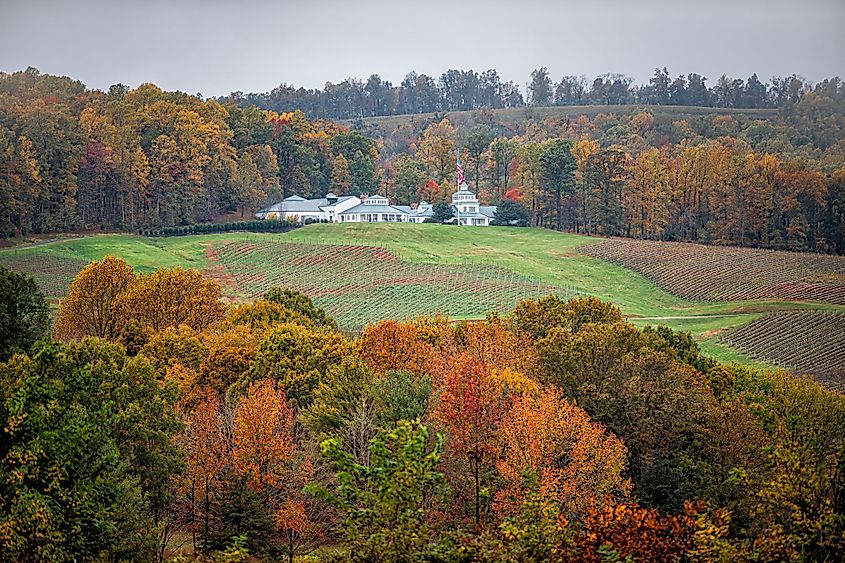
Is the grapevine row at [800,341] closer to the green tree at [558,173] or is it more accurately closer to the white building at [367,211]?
the green tree at [558,173]

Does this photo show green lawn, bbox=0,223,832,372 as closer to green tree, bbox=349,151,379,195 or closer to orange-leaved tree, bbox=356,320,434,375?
orange-leaved tree, bbox=356,320,434,375

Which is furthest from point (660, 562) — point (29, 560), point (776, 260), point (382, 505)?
point (776, 260)

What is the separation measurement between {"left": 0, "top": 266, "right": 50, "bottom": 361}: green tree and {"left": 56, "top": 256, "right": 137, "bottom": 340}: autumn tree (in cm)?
784

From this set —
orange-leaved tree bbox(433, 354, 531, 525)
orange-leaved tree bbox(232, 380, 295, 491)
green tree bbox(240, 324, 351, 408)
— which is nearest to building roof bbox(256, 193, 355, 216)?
green tree bbox(240, 324, 351, 408)

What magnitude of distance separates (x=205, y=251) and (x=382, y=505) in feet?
287

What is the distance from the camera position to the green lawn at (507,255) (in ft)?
249

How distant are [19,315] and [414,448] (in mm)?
29060

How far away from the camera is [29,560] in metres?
22.9

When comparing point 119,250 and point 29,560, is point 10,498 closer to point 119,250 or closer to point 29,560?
point 29,560

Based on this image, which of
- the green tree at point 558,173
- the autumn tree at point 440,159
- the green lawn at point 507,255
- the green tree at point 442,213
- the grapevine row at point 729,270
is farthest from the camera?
the autumn tree at point 440,159

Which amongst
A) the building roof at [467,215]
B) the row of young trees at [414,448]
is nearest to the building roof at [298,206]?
the building roof at [467,215]

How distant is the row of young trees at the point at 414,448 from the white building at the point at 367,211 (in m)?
79.6

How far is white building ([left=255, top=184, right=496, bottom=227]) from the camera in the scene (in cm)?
12950

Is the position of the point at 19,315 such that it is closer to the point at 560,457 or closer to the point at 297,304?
the point at 297,304
